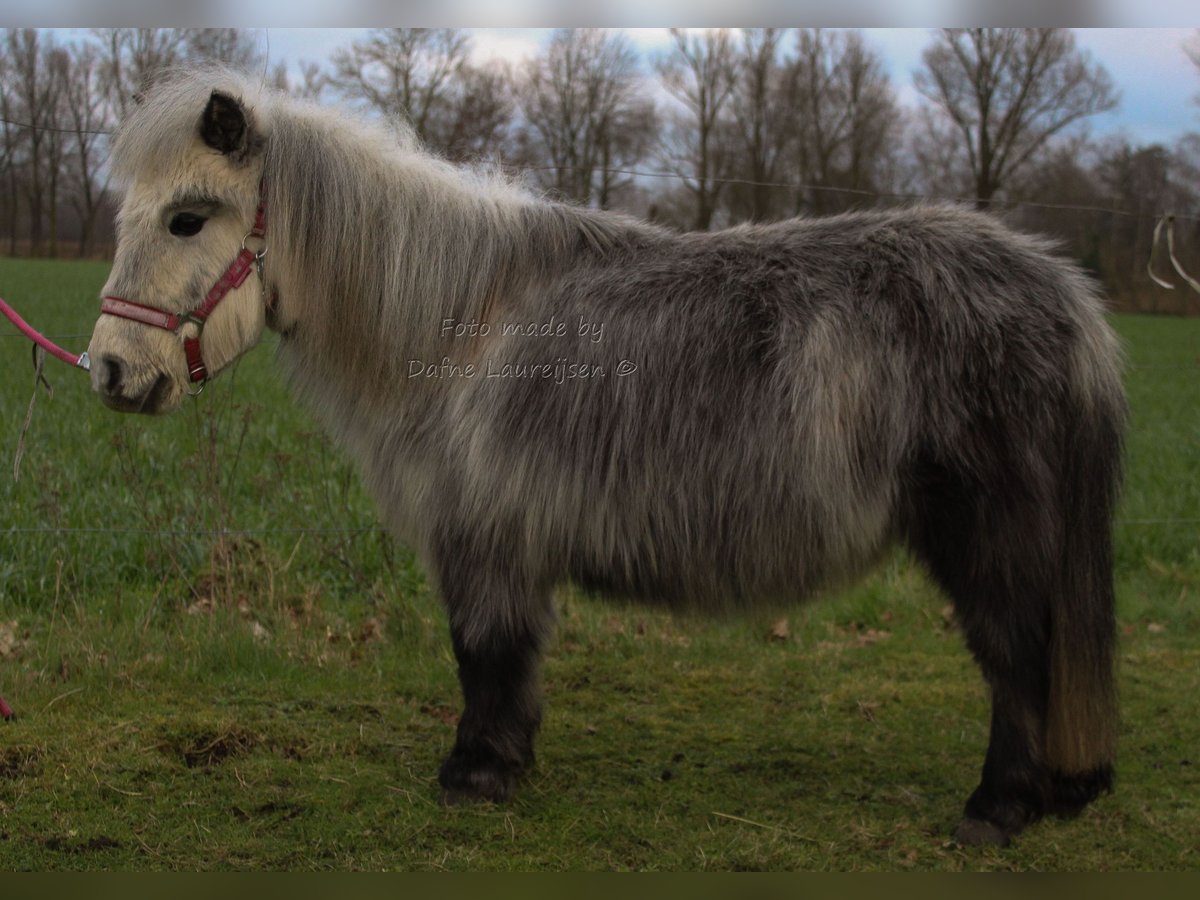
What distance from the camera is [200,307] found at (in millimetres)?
3182

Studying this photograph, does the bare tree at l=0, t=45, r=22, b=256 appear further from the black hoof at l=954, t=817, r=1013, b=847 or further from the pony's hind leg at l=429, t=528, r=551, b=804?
the black hoof at l=954, t=817, r=1013, b=847

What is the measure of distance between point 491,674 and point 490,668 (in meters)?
0.02

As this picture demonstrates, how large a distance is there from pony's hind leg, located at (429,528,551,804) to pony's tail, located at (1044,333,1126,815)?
1.73 metres

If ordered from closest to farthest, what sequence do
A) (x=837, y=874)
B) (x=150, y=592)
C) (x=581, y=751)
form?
(x=837, y=874) → (x=581, y=751) → (x=150, y=592)

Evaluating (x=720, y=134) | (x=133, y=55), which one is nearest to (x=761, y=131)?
(x=720, y=134)

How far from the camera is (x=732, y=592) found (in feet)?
10.9

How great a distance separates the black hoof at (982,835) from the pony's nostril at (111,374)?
308 cm

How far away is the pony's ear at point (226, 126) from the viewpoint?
310 cm

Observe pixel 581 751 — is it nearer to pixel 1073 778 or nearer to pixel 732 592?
pixel 732 592

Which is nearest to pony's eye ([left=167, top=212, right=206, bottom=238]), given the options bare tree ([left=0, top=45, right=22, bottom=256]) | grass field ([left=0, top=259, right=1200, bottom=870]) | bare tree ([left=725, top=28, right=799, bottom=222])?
grass field ([left=0, top=259, right=1200, bottom=870])

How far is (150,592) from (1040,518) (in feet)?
14.7

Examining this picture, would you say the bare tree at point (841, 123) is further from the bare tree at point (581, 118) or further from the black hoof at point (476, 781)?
the black hoof at point (476, 781)

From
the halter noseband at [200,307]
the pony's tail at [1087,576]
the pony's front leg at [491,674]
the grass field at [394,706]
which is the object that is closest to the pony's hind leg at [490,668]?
the pony's front leg at [491,674]

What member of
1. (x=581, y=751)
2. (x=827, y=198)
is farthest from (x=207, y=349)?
(x=827, y=198)
